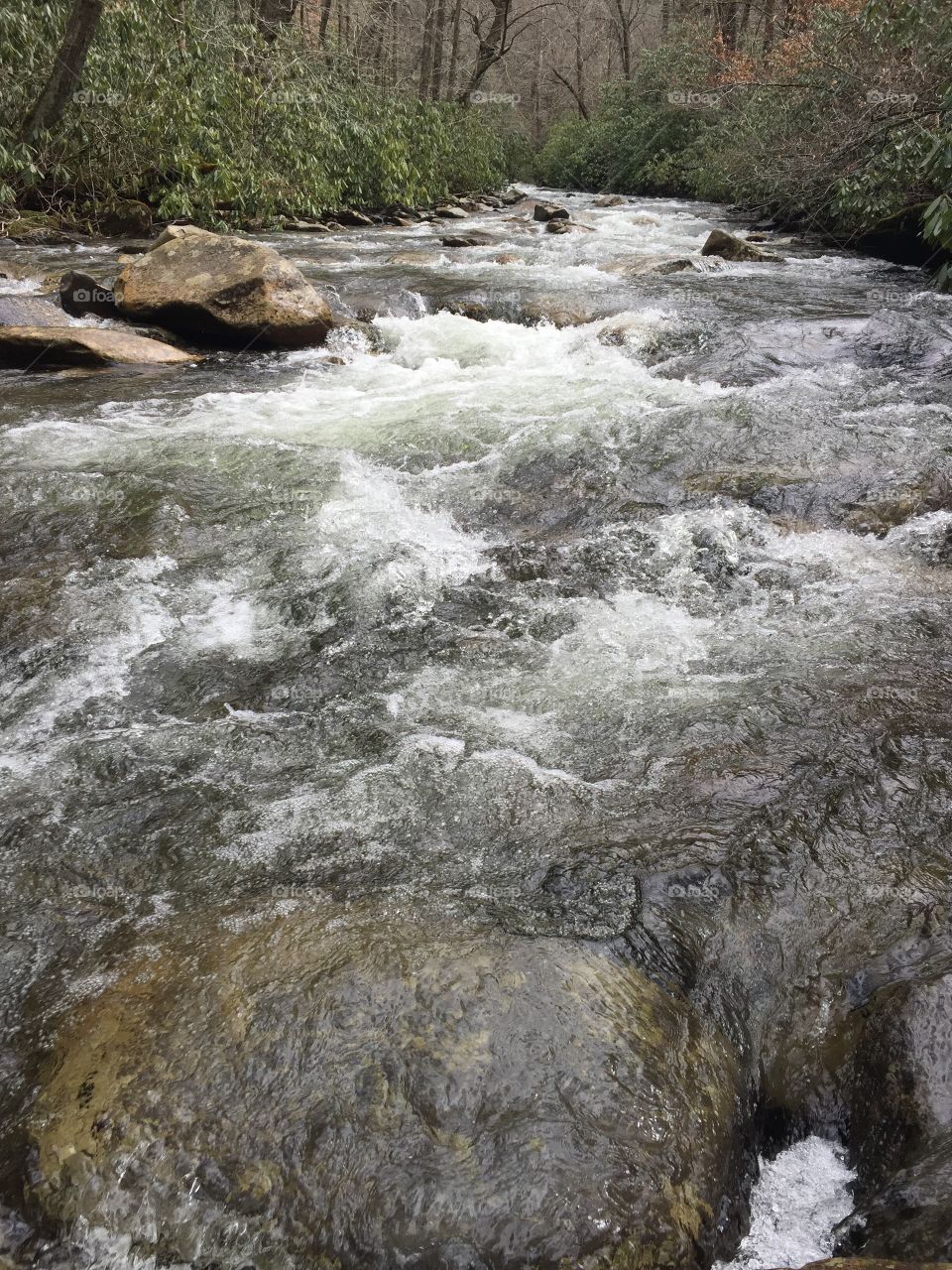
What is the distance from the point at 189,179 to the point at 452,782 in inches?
464

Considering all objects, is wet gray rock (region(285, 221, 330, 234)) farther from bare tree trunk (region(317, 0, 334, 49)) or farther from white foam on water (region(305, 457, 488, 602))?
white foam on water (region(305, 457, 488, 602))

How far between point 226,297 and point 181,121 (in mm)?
6209

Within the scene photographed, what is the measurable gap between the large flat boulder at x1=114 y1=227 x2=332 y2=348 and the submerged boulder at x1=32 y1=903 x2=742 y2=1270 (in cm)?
625

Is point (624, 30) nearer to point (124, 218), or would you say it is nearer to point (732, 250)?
point (732, 250)

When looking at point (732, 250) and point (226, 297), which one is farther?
point (732, 250)

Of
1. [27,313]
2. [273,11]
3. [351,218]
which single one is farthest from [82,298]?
[273,11]

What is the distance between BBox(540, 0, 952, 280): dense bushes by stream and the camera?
8.92 meters

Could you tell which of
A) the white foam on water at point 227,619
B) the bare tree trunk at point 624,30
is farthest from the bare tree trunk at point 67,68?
the bare tree trunk at point 624,30

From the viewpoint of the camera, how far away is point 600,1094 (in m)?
1.71

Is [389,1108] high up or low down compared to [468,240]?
down

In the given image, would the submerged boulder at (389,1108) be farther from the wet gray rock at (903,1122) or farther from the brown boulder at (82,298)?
the brown boulder at (82,298)

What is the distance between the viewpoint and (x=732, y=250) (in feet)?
36.4

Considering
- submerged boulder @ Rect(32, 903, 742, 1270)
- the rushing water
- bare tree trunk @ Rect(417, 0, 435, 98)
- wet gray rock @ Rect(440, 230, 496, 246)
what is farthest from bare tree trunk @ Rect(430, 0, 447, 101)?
submerged boulder @ Rect(32, 903, 742, 1270)

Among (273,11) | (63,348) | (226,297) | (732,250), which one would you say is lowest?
(63,348)
